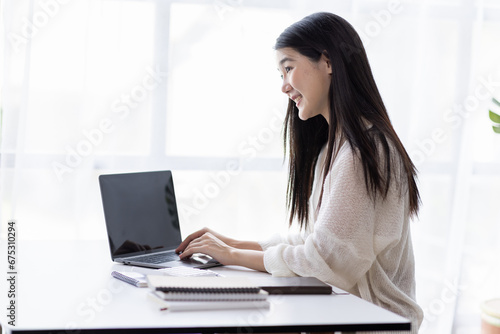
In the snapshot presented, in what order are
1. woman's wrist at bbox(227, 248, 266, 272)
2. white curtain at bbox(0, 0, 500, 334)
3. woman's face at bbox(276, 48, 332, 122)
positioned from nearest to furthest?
woman's wrist at bbox(227, 248, 266, 272) < woman's face at bbox(276, 48, 332, 122) < white curtain at bbox(0, 0, 500, 334)

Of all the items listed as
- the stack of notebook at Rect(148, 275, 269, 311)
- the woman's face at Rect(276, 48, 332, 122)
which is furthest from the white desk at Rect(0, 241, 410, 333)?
the woman's face at Rect(276, 48, 332, 122)

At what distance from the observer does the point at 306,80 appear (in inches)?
68.2

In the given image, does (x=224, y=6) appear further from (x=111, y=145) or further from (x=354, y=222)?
(x=354, y=222)

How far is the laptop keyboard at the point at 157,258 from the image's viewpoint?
1.70 m

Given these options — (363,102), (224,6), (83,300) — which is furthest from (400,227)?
(224,6)

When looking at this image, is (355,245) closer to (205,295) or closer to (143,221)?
(205,295)

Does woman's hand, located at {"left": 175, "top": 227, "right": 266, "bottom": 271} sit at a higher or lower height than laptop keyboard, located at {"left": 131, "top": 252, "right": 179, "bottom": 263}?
higher

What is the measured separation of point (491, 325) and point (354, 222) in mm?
1422

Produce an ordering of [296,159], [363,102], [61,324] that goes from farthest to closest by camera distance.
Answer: [296,159], [363,102], [61,324]

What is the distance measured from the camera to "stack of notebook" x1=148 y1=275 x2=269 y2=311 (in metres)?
1.21

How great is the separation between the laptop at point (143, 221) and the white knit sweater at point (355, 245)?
0.92 feet

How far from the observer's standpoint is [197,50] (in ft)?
8.89

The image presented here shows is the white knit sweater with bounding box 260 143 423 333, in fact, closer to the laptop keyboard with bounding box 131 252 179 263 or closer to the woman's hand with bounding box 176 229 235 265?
the woman's hand with bounding box 176 229 235 265

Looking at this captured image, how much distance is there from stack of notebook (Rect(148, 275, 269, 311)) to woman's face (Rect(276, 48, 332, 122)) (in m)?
0.66
